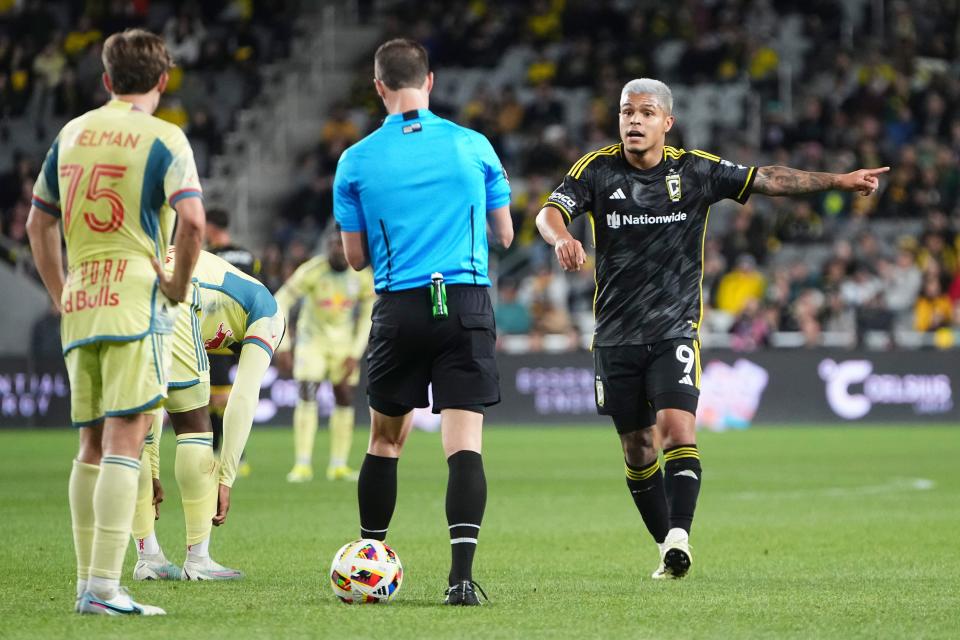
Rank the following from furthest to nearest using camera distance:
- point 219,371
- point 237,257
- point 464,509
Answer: point 219,371 → point 237,257 → point 464,509

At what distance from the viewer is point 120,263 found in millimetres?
6410

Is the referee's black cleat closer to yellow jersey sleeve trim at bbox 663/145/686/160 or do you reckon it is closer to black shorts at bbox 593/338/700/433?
black shorts at bbox 593/338/700/433

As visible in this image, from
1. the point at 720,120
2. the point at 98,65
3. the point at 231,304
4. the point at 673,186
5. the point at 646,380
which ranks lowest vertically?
the point at 646,380

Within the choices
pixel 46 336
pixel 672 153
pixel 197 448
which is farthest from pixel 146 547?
pixel 46 336

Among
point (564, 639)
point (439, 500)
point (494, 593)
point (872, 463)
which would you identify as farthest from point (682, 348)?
point (872, 463)

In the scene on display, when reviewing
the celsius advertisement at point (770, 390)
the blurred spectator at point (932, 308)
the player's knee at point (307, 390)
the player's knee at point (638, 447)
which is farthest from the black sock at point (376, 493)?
the blurred spectator at point (932, 308)

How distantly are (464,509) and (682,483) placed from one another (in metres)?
1.80

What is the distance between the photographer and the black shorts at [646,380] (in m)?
8.34

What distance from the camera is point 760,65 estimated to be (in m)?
31.9

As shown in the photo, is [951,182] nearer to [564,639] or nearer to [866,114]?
[866,114]

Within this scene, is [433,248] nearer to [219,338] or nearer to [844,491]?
[219,338]

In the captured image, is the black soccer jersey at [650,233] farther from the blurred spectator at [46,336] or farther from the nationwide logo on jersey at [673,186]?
the blurred spectator at [46,336]

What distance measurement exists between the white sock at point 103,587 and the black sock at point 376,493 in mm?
1311

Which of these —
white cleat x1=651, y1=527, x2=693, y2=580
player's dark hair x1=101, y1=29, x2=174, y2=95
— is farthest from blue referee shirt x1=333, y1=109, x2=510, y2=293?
white cleat x1=651, y1=527, x2=693, y2=580
